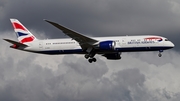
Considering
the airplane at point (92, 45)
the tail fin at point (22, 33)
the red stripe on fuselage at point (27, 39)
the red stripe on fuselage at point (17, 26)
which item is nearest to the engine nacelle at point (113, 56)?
the airplane at point (92, 45)

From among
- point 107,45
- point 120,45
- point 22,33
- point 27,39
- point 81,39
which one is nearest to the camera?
point 107,45

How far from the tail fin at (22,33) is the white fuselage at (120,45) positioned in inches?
188

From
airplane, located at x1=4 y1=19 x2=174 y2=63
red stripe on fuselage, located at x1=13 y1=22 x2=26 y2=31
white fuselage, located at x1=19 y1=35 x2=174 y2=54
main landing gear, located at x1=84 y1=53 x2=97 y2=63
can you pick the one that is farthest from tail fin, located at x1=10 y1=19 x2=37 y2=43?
main landing gear, located at x1=84 y1=53 x2=97 y2=63

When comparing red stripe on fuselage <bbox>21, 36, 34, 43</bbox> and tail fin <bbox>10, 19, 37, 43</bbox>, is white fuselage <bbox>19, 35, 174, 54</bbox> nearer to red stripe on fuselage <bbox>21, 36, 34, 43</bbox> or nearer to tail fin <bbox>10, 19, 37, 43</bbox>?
red stripe on fuselage <bbox>21, 36, 34, 43</bbox>

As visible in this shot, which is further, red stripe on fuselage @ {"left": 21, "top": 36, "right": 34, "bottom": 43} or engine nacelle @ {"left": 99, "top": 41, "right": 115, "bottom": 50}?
red stripe on fuselage @ {"left": 21, "top": 36, "right": 34, "bottom": 43}

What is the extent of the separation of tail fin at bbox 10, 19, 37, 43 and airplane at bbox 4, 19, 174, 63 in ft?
2.40

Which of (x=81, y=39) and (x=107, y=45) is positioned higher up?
(x=81, y=39)

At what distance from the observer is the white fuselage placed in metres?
94.0

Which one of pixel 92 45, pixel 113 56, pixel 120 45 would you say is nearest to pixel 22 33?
pixel 92 45

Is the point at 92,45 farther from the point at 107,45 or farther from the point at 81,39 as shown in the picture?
the point at 107,45

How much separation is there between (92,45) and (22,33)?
56.8ft

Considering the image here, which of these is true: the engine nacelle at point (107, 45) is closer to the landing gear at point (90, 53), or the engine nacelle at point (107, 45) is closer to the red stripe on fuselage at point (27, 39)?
the landing gear at point (90, 53)

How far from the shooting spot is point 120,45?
94.6m

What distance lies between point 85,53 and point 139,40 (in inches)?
429
